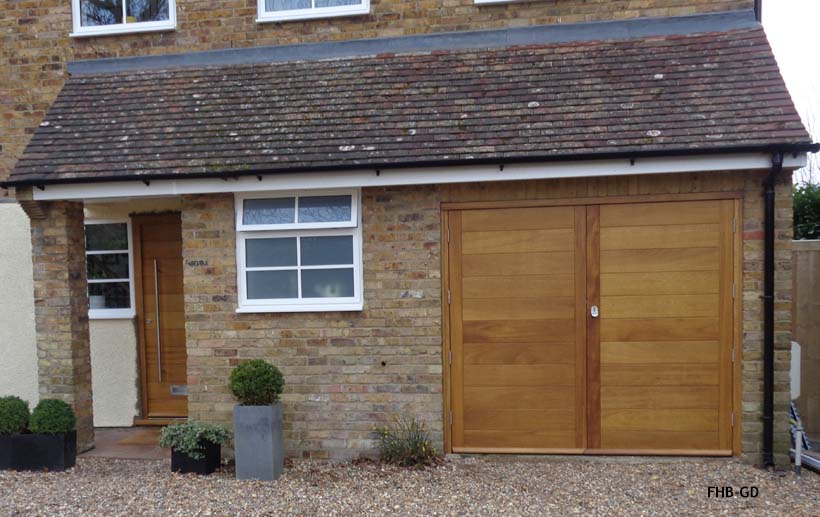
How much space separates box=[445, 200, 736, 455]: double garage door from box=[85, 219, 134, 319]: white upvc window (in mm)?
4026

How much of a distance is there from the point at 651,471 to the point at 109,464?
4.95 metres

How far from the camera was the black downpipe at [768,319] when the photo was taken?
4.93 meters

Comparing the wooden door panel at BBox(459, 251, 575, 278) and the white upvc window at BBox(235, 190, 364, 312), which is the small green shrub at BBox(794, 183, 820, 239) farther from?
the white upvc window at BBox(235, 190, 364, 312)

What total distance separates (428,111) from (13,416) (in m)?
4.67

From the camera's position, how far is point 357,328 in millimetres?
5473

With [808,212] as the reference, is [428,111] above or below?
above

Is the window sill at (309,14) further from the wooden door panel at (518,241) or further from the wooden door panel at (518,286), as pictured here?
the wooden door panel at (518,286)

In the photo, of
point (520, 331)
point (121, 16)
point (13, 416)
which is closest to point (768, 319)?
point (520, 331)

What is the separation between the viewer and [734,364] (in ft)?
16.8

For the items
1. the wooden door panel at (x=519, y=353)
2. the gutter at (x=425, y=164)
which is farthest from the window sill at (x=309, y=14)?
the wooden door panel at (x=519, y=353)

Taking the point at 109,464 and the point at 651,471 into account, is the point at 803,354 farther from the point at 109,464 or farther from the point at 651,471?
the point at 109,464

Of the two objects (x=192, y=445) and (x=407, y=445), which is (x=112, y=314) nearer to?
(x=192, y=445)

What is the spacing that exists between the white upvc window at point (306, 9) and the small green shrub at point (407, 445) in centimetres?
417

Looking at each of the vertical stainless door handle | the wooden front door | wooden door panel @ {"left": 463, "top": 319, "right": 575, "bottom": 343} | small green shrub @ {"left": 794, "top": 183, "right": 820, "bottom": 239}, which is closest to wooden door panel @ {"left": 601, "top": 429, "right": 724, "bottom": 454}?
wooden door panel @ {"left": 463, "top": 319, "right": 575, "bottom": 343}
